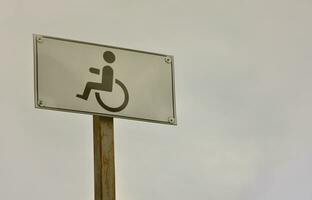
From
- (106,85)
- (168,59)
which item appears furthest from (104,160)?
(168,59)

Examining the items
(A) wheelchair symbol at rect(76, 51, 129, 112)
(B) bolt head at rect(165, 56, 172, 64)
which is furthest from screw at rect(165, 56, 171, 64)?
(A) wheelchair symbol at rect(76, 51, 129, 112)

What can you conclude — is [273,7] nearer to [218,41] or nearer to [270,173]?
[218,41]

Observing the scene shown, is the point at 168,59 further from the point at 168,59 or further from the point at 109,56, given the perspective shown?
the point at 109,56

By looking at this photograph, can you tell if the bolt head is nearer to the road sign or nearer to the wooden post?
the road sign

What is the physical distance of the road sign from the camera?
104 cm

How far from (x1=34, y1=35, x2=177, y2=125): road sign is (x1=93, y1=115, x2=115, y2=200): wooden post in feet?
0.06

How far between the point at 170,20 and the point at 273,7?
38 cm

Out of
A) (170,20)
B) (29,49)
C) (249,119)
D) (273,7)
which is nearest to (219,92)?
(249,119)

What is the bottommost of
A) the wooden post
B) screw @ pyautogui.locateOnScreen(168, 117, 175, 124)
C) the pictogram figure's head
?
the wooden post

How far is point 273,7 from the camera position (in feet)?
6.79

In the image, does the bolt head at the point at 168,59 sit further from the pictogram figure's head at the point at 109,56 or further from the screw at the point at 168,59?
the pictogram figure's head at the point at 109,56

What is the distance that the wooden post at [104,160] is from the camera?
1019 mm

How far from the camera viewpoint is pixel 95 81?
1.06 metres

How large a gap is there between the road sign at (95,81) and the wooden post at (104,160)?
0.06ft
